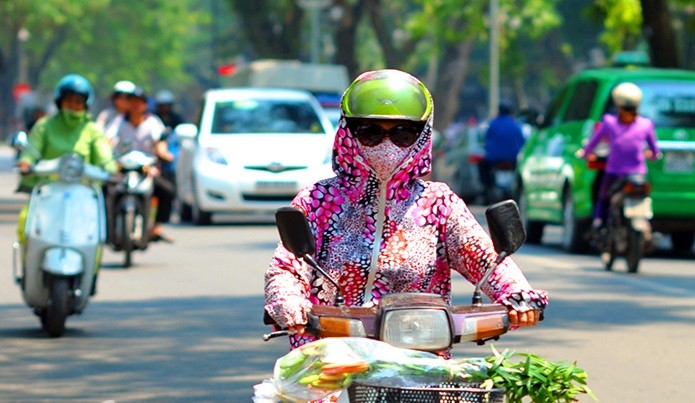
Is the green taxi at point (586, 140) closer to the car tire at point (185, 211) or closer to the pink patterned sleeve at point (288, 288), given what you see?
the car tire at point (185, 211)

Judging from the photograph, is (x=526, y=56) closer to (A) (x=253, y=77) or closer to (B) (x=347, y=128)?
(A) (x=253, y=77)

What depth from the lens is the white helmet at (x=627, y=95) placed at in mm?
17062

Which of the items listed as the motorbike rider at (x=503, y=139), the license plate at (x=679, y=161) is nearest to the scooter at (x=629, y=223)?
the license plate at (x=679, y=161)

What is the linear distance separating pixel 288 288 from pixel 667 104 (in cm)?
1420

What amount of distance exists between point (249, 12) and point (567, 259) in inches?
1352

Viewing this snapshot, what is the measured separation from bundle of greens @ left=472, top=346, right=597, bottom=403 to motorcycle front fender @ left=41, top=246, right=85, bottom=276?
7.35 m

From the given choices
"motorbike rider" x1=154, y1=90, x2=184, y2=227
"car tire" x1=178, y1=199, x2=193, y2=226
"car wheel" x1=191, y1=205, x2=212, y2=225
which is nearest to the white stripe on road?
"motorbike rider" x1=154, y1=90, x2=184, y2=227

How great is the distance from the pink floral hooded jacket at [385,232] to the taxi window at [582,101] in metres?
14.0

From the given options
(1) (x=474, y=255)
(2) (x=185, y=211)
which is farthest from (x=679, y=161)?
(1) (x=474, y=255)

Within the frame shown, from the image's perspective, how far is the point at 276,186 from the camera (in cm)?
2323

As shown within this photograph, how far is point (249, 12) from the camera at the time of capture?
52.1 m

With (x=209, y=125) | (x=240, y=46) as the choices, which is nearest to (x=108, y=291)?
(x=209, y=125)

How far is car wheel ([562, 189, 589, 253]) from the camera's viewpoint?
62.8ft

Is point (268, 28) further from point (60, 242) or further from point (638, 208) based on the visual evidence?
point (60, 242)
